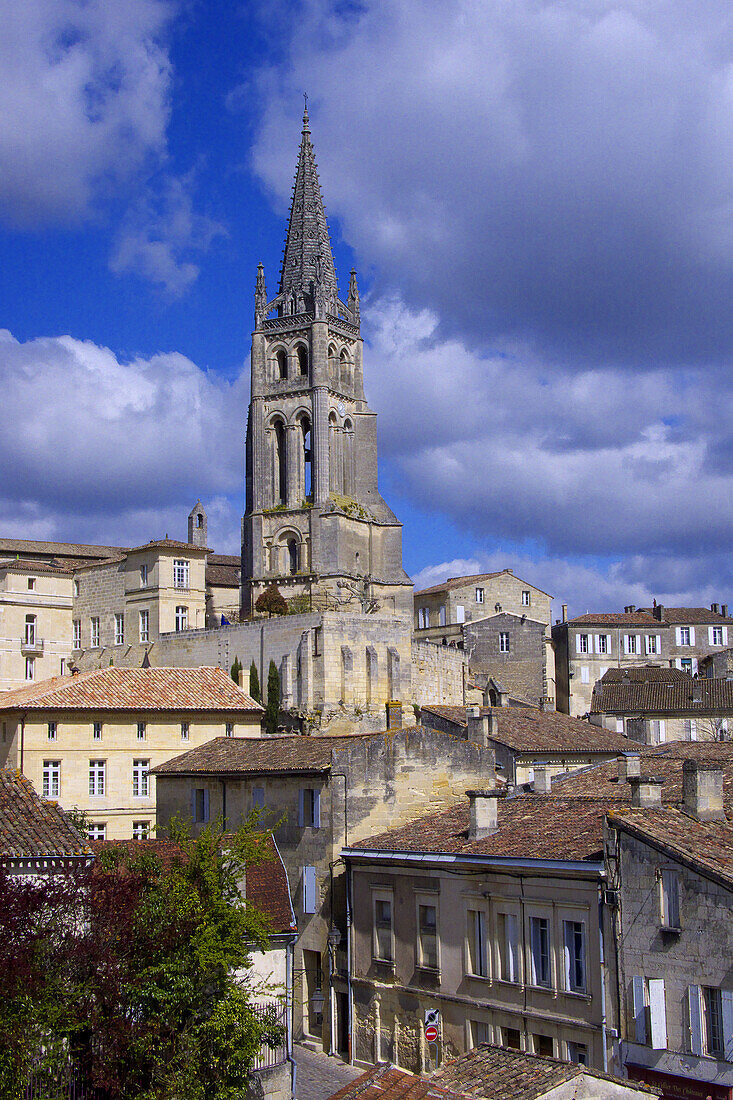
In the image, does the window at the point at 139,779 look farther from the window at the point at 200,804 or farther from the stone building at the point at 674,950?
the stone building at the point at 674,950

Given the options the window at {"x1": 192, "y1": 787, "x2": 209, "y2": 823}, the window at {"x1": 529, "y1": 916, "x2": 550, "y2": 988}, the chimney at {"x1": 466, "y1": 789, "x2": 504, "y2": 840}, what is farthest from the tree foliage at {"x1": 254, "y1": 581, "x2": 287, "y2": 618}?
the window at {"x1": 529, "y1": 916, "x2": 550, "y2": 988}

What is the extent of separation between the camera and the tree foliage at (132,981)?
18.5 m

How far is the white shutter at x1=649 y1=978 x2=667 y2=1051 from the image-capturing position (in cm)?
2103

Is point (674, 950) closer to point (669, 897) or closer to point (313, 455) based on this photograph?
point (669, 897)

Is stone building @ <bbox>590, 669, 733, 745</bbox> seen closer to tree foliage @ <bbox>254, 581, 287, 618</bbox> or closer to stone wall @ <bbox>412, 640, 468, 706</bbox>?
stone wall @ <bbox>412, 640, 468, 706</bbox>

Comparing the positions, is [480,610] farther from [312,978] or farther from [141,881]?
[141,881]

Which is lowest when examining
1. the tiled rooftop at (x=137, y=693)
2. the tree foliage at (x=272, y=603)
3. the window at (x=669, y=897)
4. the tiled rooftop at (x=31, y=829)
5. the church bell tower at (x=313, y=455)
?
the window at (x=669, y=897)

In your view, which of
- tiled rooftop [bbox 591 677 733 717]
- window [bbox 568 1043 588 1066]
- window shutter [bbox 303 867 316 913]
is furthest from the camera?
tiled rooftop [bbox 591 677 733 717]

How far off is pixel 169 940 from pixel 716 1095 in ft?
29.7

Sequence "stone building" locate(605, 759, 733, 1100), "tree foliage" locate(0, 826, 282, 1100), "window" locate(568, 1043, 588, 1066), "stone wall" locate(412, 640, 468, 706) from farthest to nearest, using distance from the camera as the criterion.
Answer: "stone wall" locate(412, 640, 468, 706)
"window" locate(568, 1043, 588, 1066)
"stone building" locate(605, 759, 733, 1100)
"tree foliage" locate(0, 826, 282, 1100)

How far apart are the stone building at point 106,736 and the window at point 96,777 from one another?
0.03m

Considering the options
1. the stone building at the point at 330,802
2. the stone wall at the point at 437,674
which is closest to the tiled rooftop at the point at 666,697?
the stone wall at the point at 437,674

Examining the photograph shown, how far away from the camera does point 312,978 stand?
3153 cm

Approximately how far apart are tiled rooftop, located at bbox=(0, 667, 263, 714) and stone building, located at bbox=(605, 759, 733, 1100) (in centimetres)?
2589
